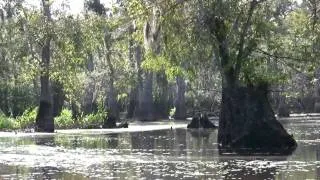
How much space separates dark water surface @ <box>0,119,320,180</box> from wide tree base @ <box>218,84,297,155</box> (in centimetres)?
83

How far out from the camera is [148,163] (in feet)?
65.1

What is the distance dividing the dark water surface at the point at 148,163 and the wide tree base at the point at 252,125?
0.83 metres

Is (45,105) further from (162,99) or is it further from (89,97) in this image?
(162,99)

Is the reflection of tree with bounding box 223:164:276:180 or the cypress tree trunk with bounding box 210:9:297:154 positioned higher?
the cypress tree trunk with bounding box 210:9:297:154

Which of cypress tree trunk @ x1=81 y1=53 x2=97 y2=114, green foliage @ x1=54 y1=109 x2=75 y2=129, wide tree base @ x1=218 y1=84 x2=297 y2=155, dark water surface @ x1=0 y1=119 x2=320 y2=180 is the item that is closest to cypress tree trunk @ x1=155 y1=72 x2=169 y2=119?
cypress tree trunk @ x1=81 y1=53 x2=97 y2=114

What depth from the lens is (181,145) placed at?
1104 inches

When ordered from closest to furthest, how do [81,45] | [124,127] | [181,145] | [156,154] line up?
[156,154]
[181,145]
[81,45]
[124,127]

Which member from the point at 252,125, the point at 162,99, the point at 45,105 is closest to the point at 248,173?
the point at 252,125

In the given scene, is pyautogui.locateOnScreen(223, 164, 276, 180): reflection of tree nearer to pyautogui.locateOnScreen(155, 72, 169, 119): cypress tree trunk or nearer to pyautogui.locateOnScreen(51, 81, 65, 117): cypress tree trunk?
pyautogui.locateOnScreen(51, 81, 65, 117): cypress tree trunk

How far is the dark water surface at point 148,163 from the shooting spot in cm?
1659

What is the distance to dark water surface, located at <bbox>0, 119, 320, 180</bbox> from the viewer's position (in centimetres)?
1659

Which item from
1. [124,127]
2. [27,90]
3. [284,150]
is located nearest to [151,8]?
[284,150]

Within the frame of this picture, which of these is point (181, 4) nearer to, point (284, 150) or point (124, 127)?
point (284, 150)

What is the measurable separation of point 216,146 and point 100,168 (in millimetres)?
8869
